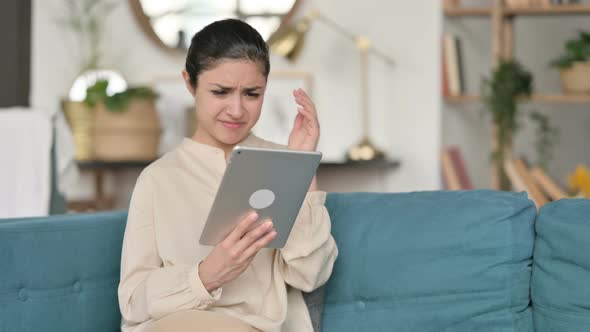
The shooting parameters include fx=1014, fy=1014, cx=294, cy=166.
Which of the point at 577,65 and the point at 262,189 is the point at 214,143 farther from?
the point at 577,65

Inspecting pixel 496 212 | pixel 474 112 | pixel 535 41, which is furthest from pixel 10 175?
pixel 535 41

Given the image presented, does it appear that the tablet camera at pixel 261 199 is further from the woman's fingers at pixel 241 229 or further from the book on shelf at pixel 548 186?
the book on shelf at pixel 548 186

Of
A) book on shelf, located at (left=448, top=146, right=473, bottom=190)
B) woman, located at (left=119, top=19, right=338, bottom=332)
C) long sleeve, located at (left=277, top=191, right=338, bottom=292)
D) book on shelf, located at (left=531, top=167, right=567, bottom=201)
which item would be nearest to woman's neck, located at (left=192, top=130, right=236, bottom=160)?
woman, located at (left=119, top=19, right=338, bottom=332)

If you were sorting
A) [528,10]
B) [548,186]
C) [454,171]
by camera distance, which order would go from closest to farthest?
[548,186]
[528,10]
[454,171]

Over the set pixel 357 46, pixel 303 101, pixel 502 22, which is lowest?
pixel 303 101

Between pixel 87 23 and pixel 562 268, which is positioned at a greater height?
pixel 87 23

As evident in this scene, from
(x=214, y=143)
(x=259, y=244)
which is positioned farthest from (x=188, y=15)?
(x=259, y=244)

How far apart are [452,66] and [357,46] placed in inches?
20.2

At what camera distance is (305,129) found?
212 cm

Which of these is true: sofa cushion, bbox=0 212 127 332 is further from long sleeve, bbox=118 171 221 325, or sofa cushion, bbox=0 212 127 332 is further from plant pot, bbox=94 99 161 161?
plant pot, bbox=94 99 161 161

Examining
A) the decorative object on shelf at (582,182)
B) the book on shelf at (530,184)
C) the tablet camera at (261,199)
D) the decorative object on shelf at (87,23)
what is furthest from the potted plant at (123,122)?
the tablet camera at (261,199)

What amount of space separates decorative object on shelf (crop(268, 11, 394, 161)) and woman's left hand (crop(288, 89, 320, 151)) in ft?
9.99

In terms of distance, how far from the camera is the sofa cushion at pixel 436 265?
6.87 feet

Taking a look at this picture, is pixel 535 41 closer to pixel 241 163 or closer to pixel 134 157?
pixel 134 157
